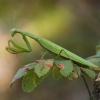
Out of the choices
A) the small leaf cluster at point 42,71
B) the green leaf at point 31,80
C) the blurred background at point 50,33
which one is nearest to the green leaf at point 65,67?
the small leaf cluster at point 42,71

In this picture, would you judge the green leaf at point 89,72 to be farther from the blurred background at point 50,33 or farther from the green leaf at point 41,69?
the blurred background at point 50,33

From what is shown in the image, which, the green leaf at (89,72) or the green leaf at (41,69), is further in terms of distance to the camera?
the green leaf at (89,72)

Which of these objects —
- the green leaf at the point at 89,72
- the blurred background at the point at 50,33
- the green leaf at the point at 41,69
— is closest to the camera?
the green leaf at the point at 41,69

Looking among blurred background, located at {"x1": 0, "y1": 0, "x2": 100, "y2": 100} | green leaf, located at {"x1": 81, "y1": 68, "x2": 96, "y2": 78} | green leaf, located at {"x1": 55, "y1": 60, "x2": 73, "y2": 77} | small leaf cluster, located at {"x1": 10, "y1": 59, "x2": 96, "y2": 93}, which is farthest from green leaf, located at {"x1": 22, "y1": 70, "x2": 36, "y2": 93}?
blurred background, located at {"x1": 0, "y1": 0, "x2": 100, "y2": 100}

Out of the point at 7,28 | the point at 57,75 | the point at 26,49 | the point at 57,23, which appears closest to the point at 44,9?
the point at 57,23

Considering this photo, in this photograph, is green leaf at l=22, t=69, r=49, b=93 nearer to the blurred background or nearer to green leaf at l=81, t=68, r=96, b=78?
green leaf at l=81, t=68, r=96, b=78

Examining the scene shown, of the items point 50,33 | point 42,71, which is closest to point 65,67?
point 42,71

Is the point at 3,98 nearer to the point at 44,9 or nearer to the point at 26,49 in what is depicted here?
the point at 44,9

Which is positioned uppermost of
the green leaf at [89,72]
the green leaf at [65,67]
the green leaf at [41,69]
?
the green leaf at [41,69]
